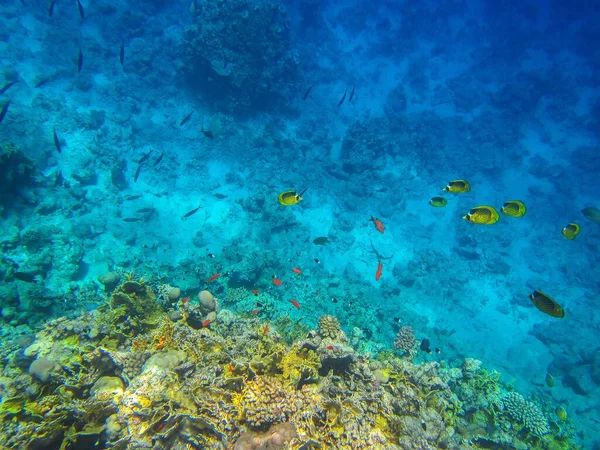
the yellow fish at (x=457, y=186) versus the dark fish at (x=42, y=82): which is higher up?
the dark fish at (x=42, y=82)

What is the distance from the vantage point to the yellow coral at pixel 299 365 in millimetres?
3418

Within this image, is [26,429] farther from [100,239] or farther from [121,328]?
[100,239]

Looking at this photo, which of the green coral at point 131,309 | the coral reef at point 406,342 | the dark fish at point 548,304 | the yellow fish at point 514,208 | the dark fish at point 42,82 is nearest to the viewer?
the dark fish at point 548,304

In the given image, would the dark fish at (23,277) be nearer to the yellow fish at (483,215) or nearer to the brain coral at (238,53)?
the yellow fish at (483,215)

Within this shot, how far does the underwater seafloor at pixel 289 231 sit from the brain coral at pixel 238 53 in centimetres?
13

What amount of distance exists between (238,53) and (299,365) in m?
17.3

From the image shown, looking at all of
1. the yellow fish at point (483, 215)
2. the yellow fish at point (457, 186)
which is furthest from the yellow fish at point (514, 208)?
the yellow fish at point (483, 215)

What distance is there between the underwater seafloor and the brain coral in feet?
Answer: 0.43

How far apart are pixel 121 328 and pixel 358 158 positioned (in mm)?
15639

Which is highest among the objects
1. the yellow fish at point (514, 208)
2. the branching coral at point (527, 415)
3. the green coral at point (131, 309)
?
the yellow fish at point (514, 208)

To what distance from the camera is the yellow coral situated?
3.42m

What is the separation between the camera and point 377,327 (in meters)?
10.3

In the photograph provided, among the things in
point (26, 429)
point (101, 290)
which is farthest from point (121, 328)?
point (101, 290)

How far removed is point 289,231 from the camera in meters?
13.8
